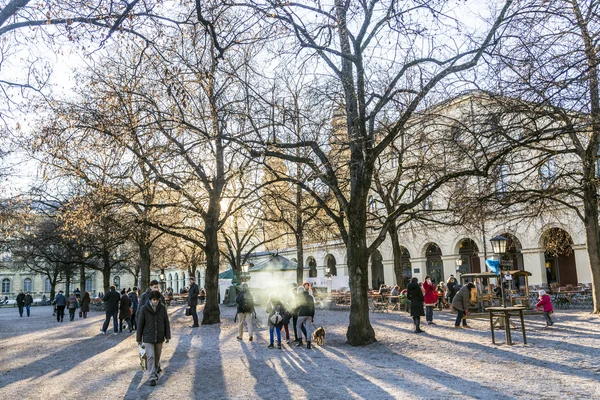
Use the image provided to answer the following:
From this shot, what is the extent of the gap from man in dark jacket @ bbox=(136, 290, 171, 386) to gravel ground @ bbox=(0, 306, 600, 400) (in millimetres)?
476

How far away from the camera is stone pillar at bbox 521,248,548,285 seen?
31250 mm

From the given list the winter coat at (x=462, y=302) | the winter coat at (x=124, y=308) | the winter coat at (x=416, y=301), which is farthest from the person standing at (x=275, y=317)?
the winter coat at (x=124, y=308)

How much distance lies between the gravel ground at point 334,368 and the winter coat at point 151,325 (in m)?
0.79

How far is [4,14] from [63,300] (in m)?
23.6

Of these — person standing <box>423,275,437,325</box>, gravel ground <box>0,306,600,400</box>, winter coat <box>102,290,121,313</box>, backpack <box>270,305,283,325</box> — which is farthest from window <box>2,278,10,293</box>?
backpack <box>270,305,283,325</box>

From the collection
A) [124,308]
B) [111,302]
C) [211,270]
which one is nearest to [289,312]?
[211,270]

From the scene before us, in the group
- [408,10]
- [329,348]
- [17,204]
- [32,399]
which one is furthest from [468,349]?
[17,204]

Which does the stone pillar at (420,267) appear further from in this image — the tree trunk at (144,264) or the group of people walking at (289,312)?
the group of people walking at (289,312)

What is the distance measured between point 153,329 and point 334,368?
11.7 ft

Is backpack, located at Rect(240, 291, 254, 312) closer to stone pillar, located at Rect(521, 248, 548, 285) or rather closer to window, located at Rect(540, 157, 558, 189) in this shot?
window, located at Rect(540, 157, 558, 189)

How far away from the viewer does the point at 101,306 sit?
40.4 metres

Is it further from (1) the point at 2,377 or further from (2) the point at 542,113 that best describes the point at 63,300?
(2) the point at 542,113

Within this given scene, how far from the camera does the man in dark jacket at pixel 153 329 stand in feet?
29.6

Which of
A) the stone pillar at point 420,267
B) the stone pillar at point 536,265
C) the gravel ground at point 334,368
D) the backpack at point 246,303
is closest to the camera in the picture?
the gravel ground at point 334,368
